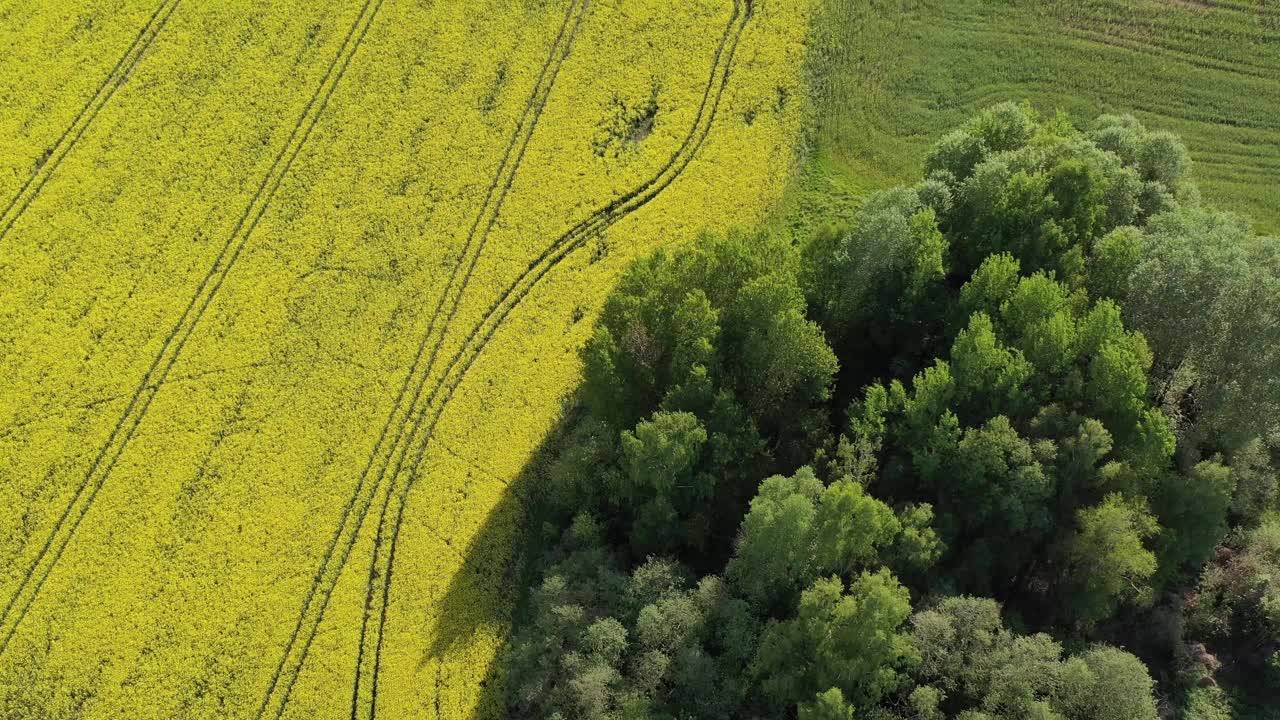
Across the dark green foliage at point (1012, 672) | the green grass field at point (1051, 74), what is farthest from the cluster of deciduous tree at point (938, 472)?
the green grass field at point (1051, 74)

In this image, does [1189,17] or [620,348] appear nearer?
[620,348]

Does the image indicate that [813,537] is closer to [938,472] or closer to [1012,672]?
[938,472]

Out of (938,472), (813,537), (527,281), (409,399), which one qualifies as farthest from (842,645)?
(527,281)

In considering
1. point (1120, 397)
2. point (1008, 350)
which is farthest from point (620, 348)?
point (1120, 397)

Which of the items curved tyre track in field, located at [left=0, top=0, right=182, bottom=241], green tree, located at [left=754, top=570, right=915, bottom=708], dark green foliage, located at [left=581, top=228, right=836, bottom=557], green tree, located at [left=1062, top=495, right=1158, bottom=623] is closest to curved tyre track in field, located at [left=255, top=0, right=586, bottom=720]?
dark green foliage, located at [left=581, top=228, right=836, bottom=557]

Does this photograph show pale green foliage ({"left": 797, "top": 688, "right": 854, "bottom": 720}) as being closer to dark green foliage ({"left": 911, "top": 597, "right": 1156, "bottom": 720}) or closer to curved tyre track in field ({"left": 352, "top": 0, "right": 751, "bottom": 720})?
dark green foliage ({"left": 911, "top": 597, "right": 1156, "bottom": 720})

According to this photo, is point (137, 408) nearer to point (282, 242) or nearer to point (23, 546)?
point (23, 546)

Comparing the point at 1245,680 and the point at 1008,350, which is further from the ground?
the point at 1008,350

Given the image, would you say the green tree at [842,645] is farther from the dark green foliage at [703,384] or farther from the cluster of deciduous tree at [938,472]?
the dark green foliage at [703,384]
